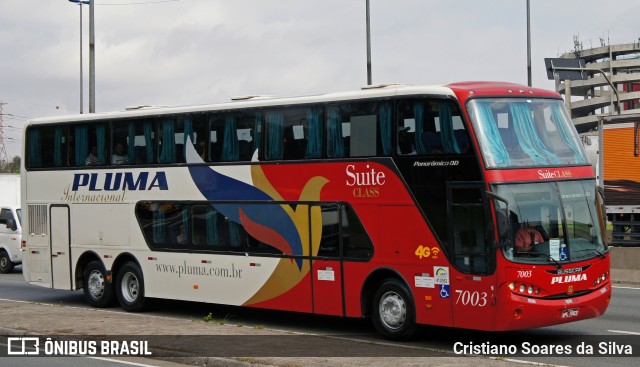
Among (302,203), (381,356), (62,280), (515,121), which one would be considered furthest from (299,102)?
(62,280)

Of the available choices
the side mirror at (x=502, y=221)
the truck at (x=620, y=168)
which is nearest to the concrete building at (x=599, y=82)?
the truck at (x=620, y=168)

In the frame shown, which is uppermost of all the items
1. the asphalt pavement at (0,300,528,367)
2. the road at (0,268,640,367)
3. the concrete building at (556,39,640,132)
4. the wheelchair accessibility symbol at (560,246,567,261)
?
the concrete building at (556,39,640,132)

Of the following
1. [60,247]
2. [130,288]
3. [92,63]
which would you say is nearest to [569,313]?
[130,288]

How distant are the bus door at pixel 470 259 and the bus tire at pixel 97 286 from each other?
8.78 metres

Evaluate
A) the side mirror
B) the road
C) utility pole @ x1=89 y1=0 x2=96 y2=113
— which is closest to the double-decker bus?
the side mirror

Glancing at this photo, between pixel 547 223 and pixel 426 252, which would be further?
pixel 426 252

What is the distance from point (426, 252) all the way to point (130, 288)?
7.90 meters

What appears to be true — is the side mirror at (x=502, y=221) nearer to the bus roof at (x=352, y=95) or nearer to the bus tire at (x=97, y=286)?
the bus roof at (x=352, y=95)

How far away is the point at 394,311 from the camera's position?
14922 mm

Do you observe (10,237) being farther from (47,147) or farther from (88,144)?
(88,144)

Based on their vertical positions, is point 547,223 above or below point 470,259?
above

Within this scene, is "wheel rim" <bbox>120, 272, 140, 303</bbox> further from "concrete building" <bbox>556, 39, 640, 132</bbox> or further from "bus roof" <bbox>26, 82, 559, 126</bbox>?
"concrete building" <bbox>556, 39, 640, 132</bbox>

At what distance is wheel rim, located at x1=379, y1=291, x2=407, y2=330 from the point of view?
14.8 m

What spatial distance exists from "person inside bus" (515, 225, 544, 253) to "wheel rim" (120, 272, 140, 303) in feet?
30.4
